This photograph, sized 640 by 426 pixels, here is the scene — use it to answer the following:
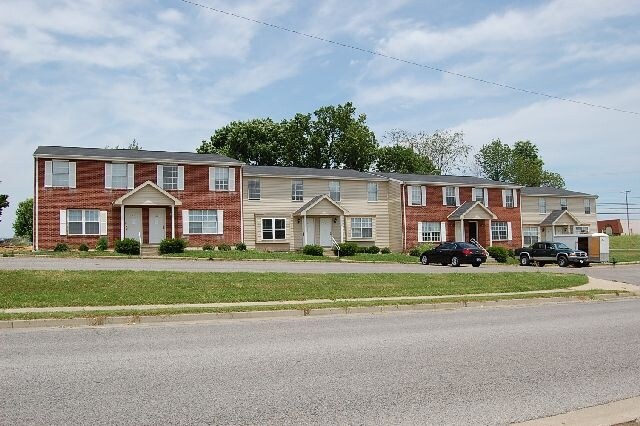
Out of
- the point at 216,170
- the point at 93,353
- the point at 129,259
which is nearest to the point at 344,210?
the point at 216,170

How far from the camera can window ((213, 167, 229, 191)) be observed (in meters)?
40.8

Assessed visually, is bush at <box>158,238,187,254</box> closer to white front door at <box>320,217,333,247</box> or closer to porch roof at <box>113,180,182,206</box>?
porch roof at <box>113,180,182,206</box>

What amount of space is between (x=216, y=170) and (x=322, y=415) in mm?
35870

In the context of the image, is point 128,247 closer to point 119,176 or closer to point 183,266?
point 119,176

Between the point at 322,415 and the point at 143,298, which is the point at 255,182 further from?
the point at 322,415

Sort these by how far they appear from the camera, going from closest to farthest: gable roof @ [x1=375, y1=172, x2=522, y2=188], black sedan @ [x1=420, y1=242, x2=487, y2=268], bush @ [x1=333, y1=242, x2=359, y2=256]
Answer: black sedan @ [x1=420, y1=242, x2=487, y2=268] → bush @ [x1=333, y1=242, x2=359, y2=256] → gable roof @ [x1=375, y1=172, x2=522, y2=188]

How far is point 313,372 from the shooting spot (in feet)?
25.7

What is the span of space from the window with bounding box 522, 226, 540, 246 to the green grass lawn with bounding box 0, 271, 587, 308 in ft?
108

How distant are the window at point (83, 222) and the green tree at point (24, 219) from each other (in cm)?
8183

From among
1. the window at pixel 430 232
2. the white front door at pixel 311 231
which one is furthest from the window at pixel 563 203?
the white front door at pixel 311 231

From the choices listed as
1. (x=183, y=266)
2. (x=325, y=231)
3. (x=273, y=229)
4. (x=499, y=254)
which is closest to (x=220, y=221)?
(x=273, y=229)

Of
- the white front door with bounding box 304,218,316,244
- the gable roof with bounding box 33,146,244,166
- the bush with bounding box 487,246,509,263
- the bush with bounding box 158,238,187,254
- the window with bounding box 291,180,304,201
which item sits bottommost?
the bush with bounding box 487,246,509,263

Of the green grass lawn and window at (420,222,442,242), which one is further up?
window at (420,222,442,242)

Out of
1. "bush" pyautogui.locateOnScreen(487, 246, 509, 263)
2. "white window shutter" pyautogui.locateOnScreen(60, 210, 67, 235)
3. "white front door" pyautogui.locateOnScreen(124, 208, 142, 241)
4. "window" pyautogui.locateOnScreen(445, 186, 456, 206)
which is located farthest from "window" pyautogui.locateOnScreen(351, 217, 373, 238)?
"white window shutter" pyautogui.locateOnScreen(60, 210, 67, 235)
